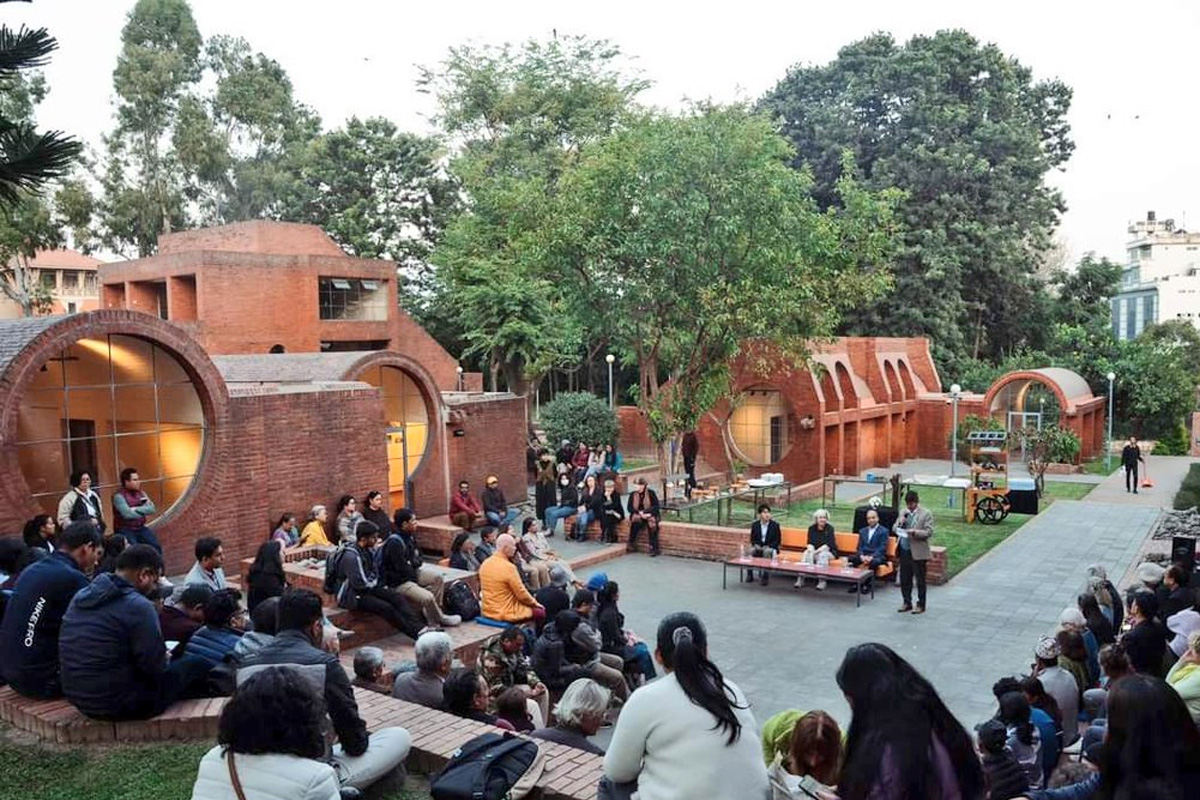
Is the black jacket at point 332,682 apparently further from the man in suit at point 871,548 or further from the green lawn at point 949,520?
the green lawn at point 949,520

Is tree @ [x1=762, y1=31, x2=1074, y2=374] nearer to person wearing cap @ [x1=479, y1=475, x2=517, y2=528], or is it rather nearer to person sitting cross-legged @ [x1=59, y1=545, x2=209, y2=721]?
person wearing cap @ [x1=479, y1=475, x2=517, y2=528]

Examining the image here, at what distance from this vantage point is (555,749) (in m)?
5.06

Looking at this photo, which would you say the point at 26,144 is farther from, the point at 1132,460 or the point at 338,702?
the point at 1132,460

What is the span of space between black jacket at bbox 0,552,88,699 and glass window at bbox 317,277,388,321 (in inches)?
1042

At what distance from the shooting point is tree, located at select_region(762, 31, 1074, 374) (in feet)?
127

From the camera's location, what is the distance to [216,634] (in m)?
5.96

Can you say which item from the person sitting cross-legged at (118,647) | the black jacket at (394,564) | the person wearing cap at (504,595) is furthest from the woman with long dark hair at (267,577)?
the person sitting cross-legged at (118,647)

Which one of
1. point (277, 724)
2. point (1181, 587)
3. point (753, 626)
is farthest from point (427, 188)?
point (277, 724)

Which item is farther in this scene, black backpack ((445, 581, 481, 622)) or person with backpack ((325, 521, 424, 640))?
black backpack ((445, 581, 481, 622))

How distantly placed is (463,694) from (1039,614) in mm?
9199

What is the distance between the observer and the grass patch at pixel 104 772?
491cm

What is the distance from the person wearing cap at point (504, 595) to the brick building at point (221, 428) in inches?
218

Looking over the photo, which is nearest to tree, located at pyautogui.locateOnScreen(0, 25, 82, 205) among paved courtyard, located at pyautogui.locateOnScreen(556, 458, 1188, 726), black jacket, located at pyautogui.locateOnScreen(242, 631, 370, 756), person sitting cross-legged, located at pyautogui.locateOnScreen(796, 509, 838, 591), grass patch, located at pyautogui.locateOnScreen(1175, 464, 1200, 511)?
black jacket, located at pyautogui.locateOnScreen(242, 631, 370, 756)

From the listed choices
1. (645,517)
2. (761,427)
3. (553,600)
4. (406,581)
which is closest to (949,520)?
(645,517)
